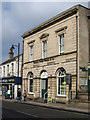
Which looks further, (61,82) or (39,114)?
(61,82)


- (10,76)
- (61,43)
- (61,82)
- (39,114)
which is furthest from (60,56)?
(10,76)

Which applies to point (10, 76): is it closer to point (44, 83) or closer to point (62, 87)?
point (44, 83)

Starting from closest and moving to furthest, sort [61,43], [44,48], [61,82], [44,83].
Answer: [61,82] < [61,43] < [44,83] < [44,48]

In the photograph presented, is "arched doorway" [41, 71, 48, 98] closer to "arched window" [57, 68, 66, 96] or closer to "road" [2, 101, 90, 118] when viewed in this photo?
"arched window" [57, 68, 66, 96]

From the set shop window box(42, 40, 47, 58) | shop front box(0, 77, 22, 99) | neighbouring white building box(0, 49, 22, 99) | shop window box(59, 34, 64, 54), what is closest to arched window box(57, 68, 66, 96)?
shop window box(59, 34, 64, 54)

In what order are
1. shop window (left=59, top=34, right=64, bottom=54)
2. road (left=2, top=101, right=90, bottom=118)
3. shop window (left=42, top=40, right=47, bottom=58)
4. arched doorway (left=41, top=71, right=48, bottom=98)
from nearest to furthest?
1. road (left=2, top=101, right=90, bottom=118)
2. shop window (left=59, top=34, right=64, bottom=54)
3. arched doorway (left=41, top=71, right=48, bottom=98)
4. shop window (left=42, top=40, right=47, bottom=58)

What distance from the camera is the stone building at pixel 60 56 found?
804 inches

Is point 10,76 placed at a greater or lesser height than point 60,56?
lesser

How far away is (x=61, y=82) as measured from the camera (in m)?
22.5

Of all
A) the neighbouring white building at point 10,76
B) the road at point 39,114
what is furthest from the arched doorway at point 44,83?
the road at point 39,114

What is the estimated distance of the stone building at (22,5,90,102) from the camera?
20.4 metres

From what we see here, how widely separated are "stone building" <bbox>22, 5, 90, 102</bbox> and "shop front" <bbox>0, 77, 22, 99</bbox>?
2284mm

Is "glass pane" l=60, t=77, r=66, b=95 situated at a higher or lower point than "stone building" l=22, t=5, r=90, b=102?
lower

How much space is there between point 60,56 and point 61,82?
3058 millimetres
